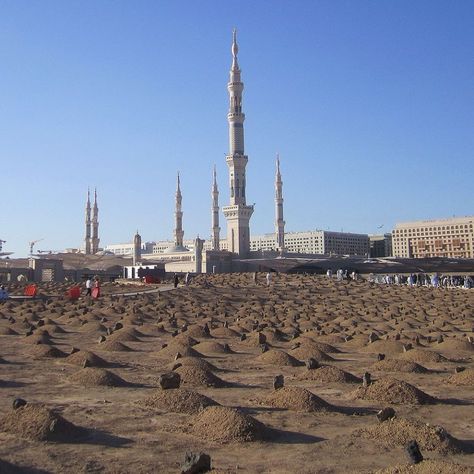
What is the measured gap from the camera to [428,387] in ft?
37.7

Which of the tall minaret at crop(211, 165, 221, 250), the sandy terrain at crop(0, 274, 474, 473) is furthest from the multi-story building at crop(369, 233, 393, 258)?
the sandy terrain at crop(0, 274, 474, 473)

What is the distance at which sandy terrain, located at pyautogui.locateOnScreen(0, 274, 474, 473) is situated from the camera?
6.90 meters

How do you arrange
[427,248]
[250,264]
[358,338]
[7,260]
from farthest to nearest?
[427,248] → [7,260] → [250,264] → [358,338]

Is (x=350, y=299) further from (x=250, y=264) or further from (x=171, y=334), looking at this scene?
(x=250, y=264)

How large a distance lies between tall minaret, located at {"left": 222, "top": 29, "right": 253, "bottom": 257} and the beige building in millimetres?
58711

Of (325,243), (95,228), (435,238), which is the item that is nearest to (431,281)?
(95,228)

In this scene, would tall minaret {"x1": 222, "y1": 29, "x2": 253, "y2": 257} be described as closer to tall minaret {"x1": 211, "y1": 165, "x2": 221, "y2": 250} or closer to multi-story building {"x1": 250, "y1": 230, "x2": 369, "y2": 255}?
tall minaret {"x1": 211, "y1": 165, "x2": 221, "y2": 250}

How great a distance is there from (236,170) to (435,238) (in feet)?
224

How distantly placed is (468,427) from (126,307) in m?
24.8

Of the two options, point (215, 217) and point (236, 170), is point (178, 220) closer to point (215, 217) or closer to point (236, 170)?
point (215, 217)

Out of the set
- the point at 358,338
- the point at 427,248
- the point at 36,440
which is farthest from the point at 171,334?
the point at 427,248

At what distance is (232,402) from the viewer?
32.7ft

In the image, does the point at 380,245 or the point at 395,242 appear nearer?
the point at 395,242

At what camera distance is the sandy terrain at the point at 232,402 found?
6.90m
